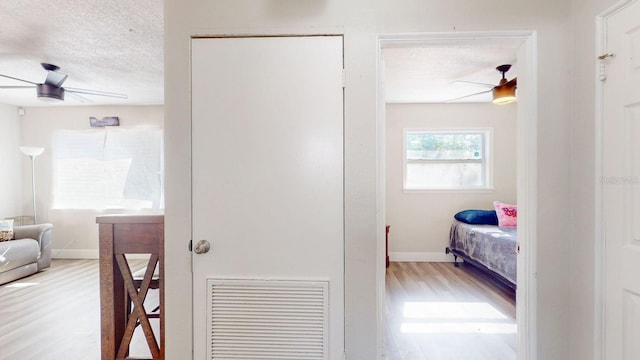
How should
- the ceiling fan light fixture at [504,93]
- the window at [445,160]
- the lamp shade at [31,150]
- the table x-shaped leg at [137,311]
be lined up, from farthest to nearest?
the window at [445,160] → the lamp shade at [31,150] → the ceiling fan light fixture at [504,93] → the table x-shaped leg at [137,311]

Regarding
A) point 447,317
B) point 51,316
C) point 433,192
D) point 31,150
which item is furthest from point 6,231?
point 433,192

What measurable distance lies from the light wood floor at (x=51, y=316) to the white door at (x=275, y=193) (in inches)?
60.9

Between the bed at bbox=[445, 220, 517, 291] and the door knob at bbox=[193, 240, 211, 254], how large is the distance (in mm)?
2997

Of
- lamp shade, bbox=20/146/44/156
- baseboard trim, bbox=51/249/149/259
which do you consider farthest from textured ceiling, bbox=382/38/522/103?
lamp shade, bbox=20/146/44/156

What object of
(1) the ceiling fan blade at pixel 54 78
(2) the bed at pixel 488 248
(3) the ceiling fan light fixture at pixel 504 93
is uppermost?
(1) the ceiling fan blade at pixel 54 78

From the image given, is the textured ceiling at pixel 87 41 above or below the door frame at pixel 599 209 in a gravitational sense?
above

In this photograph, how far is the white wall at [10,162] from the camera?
434 centimetres

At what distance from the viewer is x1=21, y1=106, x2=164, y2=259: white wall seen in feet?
15.1

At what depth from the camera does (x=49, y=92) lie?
2996mm

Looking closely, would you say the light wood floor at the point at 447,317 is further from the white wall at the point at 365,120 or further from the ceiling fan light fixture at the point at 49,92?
the ceiling fan light fixture at the point at 49,92

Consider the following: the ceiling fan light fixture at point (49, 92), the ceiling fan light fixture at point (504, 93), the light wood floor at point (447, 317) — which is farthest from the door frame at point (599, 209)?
the ceiling fan light fixture at point (49, 92)

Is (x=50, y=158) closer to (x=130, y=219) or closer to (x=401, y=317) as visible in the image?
(x=130, y=219)

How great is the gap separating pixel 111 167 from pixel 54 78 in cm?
186

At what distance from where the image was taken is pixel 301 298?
4.95ft
